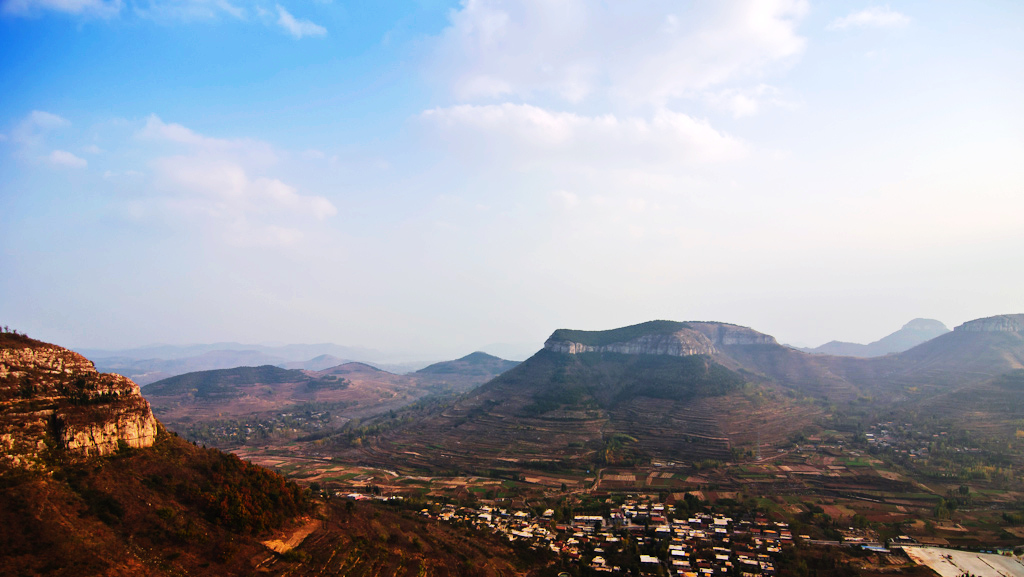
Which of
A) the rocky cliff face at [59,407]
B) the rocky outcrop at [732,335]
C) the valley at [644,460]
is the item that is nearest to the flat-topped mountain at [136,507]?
the rocky cliff face at [59,407]

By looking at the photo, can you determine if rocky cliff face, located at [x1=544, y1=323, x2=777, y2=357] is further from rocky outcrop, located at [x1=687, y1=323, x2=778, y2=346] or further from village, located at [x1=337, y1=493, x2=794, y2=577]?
village, located at [x1=337, y1=493, x2=794, y2=577]

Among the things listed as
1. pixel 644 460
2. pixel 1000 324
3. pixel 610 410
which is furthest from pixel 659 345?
pixel 1000 324

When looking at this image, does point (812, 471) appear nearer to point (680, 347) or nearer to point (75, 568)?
point (680, 347)

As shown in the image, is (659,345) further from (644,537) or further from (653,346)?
(644,537)

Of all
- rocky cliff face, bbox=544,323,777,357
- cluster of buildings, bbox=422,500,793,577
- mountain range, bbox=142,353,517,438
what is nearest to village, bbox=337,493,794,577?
cluster of buildings, bbox=422,500,793,577

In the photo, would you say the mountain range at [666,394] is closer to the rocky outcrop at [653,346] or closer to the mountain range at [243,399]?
the rocky outcrop at [653,346]

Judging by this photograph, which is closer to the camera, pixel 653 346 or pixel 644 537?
pixel 644 537

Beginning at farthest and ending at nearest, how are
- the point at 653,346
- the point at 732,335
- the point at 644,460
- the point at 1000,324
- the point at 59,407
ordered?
the point at 732,335 < the point at 653,346 < the point at 1000,324 < the point at 644,460 < the point at 59,407
